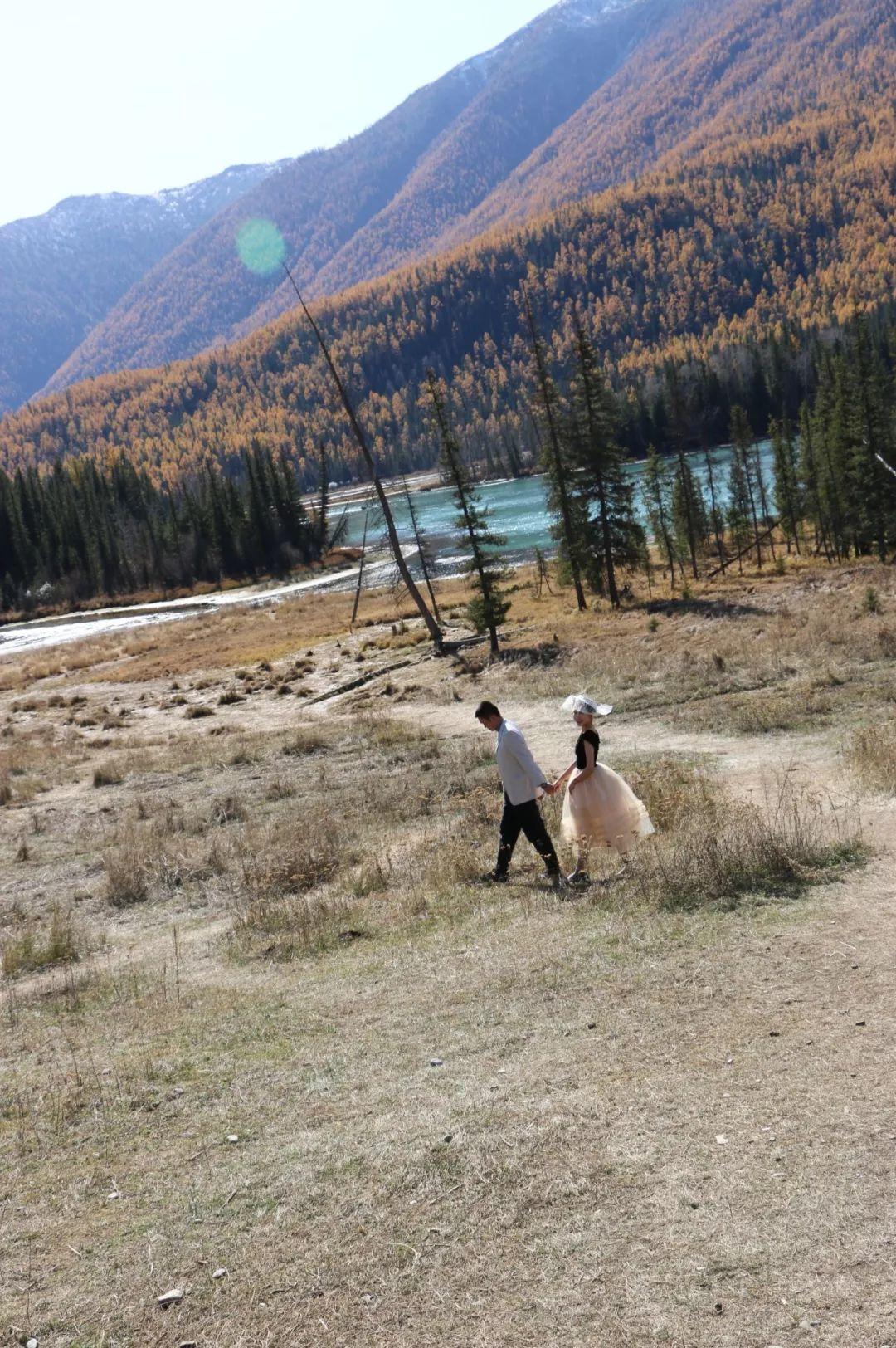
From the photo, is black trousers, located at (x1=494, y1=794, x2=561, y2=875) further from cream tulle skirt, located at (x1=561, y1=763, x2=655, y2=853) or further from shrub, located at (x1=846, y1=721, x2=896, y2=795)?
shrub, located at (x1=846, y1=721, x2=896, y2=795)

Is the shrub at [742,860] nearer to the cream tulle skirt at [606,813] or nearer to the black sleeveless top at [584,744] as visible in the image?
the cream tulle skirt at [606,813]

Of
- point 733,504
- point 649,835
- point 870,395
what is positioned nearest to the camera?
point 649,835

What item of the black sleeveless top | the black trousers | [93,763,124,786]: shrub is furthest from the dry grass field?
[93,763,124,786]: shrub

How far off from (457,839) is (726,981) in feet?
20.4

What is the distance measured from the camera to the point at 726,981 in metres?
7.42

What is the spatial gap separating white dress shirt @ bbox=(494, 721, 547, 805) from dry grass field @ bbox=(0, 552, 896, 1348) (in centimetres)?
98

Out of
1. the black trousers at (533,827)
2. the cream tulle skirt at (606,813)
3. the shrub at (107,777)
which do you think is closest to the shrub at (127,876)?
the black trousers at (533,827)

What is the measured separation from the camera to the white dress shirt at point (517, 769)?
34.9 ft

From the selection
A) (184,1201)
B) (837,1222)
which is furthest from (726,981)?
(184,1201)

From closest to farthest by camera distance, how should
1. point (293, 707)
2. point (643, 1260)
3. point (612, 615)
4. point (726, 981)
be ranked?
point (643, 1260) → point (726, 981) → point (293, 707) → point (612, 615)

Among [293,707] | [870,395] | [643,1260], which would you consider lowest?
[293,707]

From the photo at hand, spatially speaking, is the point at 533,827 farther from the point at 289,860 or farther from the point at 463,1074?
the point at 463,1074

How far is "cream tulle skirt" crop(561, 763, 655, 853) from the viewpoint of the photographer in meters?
10.8

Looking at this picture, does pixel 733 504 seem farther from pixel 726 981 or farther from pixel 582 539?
pixel 726 981
